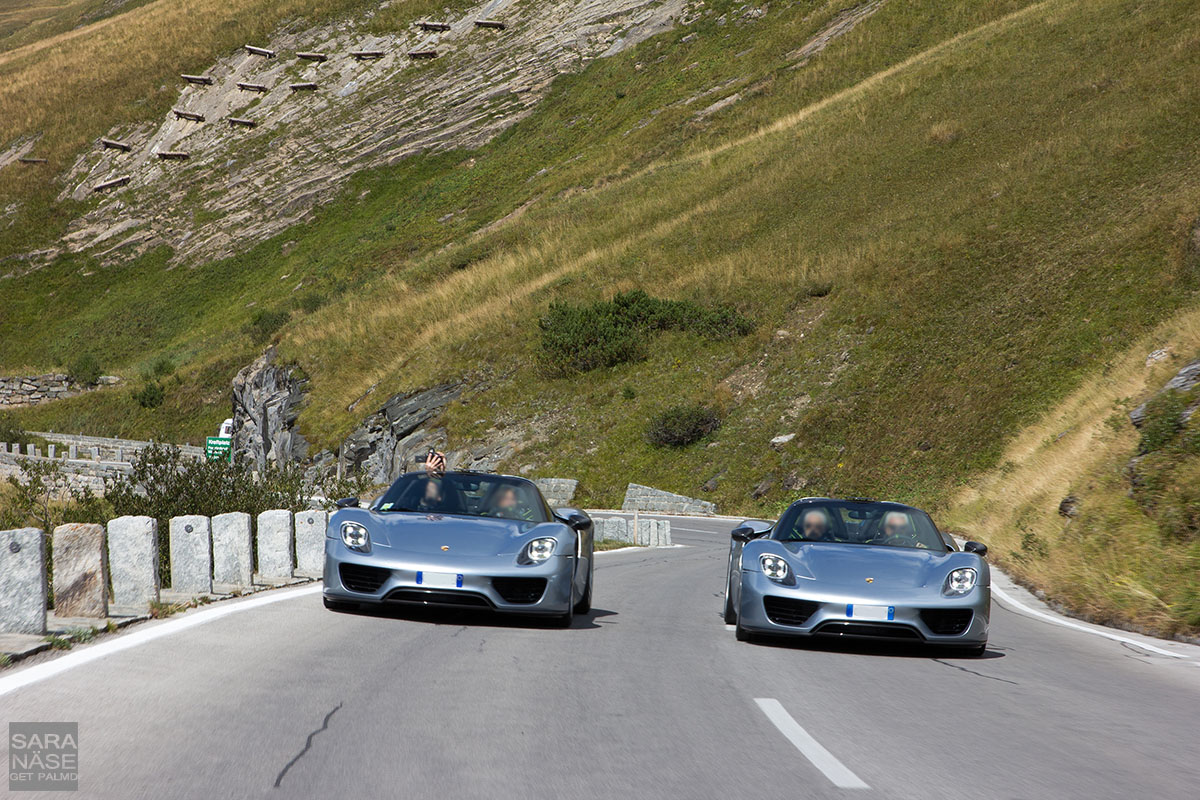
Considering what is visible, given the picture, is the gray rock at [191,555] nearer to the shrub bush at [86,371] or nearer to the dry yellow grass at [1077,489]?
the dry yellow grass at [1077,489]

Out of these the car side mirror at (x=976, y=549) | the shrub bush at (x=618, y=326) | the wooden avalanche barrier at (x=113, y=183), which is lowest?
the car side mirror at (x=976, y=549)

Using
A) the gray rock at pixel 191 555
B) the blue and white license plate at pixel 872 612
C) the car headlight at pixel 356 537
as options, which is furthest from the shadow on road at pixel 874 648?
the gray rock at pixel 191 555

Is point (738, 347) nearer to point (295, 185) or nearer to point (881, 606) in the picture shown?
point (881, 606)

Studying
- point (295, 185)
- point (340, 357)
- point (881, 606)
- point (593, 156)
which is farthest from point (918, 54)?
point (881, 606)

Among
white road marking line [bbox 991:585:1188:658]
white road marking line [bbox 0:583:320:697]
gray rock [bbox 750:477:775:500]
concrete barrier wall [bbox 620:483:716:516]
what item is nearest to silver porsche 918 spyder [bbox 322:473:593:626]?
white road marking line [bbox 0:583:320:697]

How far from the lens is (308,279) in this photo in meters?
74.6

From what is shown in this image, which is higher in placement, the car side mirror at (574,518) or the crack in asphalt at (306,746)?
the car side mirror at (574,518)

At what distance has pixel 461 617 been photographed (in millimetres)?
10828

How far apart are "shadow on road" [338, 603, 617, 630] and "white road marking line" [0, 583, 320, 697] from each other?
3.08 feet

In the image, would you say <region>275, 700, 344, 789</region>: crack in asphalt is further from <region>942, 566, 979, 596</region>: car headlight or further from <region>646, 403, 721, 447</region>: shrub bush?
<region>646, 403, 721, 447</region>: shrub bush

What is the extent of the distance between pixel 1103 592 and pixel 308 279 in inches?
2622

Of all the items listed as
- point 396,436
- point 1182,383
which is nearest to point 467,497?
point 1182,383

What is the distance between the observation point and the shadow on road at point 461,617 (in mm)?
10500

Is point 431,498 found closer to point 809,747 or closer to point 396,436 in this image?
point 809,747
